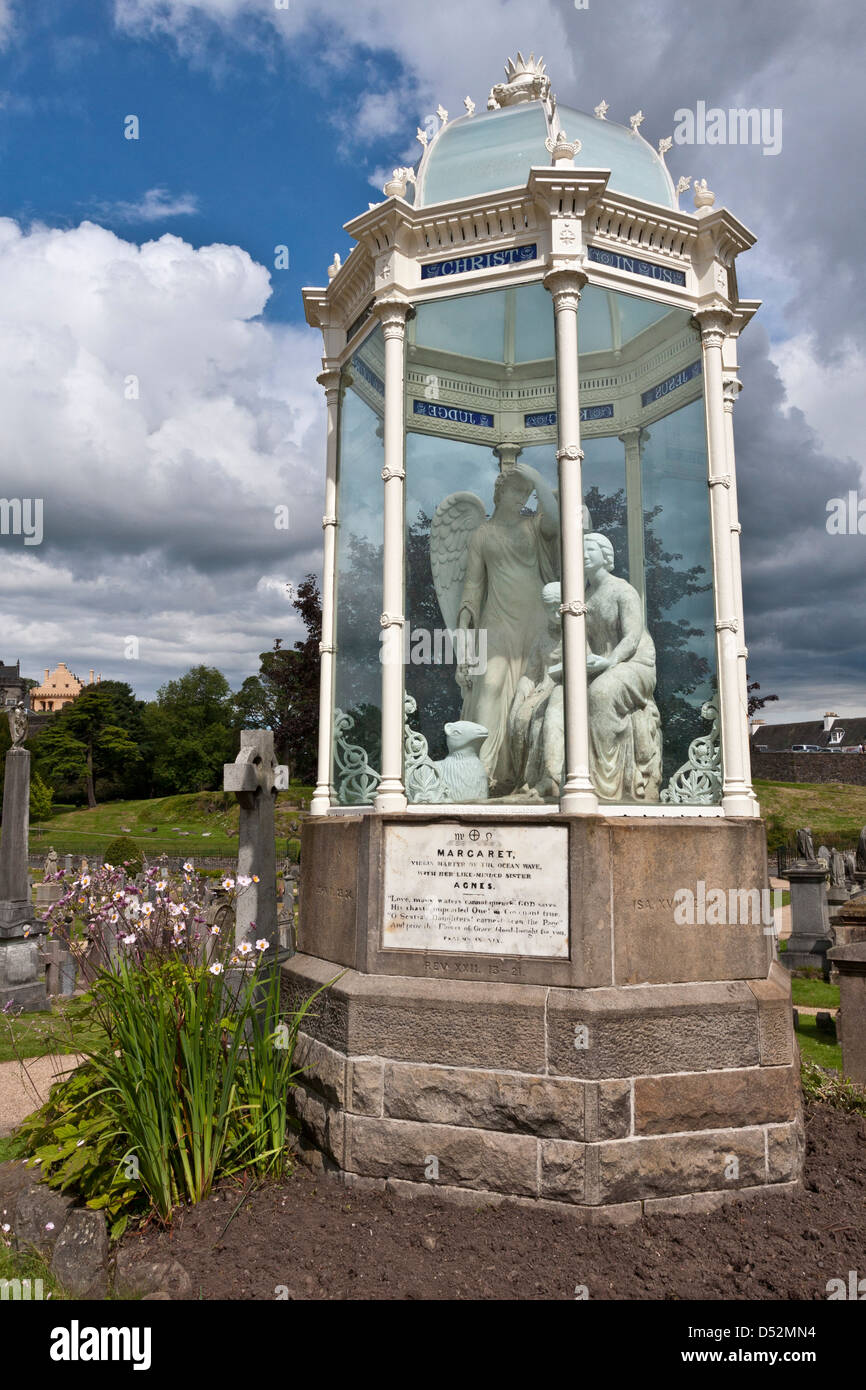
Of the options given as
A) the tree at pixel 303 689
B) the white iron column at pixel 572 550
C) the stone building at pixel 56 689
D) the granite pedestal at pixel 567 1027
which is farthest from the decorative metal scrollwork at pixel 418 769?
the stone building at pixel 56 689

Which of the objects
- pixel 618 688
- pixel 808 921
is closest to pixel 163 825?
pixel 808 921

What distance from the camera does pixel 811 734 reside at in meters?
81.6

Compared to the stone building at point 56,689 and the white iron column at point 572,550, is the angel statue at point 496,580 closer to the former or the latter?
the white iron column at point 572,550

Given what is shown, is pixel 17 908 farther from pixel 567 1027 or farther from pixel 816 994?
pixel 816 994

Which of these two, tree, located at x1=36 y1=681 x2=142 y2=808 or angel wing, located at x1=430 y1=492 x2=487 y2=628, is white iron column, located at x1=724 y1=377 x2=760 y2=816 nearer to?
angel wing, located at x1=430 y1=492 x2=487 y2=628

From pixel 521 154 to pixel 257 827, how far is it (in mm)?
4566

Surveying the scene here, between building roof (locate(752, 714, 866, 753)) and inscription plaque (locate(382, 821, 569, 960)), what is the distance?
250 ft

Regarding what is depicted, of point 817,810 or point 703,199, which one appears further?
point 817,810

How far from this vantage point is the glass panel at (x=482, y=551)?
209 inches

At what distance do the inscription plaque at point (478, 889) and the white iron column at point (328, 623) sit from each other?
1139 millimetres
